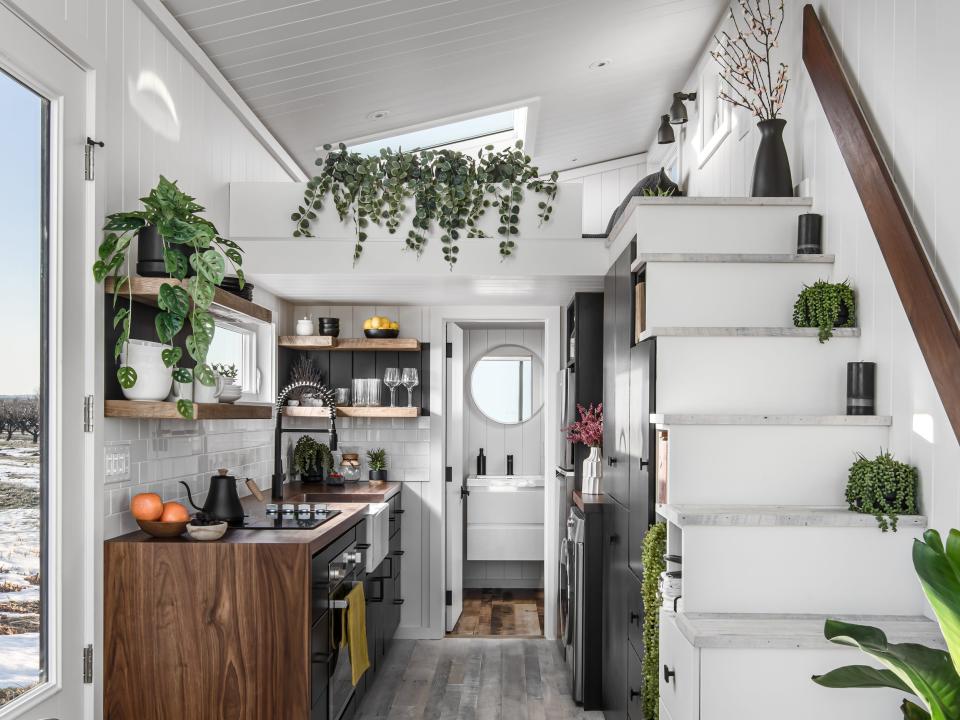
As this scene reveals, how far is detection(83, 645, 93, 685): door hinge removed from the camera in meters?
2.43

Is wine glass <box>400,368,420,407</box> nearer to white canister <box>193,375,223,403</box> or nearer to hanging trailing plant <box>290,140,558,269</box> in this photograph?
hanging trailing plant <box>290,140,558,269</box>

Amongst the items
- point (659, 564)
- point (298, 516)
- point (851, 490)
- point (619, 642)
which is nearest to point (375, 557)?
point (298, 516)

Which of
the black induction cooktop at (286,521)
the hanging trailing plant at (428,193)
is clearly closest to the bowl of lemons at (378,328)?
the hanging trailing plant at (428,193)

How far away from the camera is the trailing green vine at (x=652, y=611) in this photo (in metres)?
2.58

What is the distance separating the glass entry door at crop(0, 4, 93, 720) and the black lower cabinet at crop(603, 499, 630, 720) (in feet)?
6.49

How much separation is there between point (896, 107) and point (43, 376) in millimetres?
2447

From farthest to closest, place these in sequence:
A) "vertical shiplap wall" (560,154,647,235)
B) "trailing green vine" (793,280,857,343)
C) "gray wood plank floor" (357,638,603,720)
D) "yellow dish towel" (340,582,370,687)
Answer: "vertical shiplap wall" (560,154,647,235), "gray wood plank floor" (357,638,603,720), "yellow dish towel" (340,582,370,687), "trailing green vine" (793,280,857,343)

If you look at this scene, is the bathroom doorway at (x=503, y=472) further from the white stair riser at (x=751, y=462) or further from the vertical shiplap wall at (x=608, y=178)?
the white stair riser at (x=751, y=462)

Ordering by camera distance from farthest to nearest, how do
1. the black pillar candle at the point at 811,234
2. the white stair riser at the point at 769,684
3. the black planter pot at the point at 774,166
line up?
the black planter pot at the point at 774,166, the black pillar candle at the point at 811,234, the white stair riser at the point at 769,684

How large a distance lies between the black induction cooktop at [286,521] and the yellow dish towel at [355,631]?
340 millimetres

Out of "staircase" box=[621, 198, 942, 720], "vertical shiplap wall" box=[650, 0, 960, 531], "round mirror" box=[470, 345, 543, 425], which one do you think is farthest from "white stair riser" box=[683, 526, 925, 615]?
"round mirror" box=[470, 345, 543, 425]

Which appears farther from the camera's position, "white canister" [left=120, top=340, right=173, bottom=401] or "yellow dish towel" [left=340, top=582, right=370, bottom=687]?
"yellow dish towel" [left=340, top=582, right=370, bottom=687]

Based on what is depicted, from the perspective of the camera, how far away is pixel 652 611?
102 inches

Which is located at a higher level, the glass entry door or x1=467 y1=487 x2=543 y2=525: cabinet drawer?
the glass entry door
